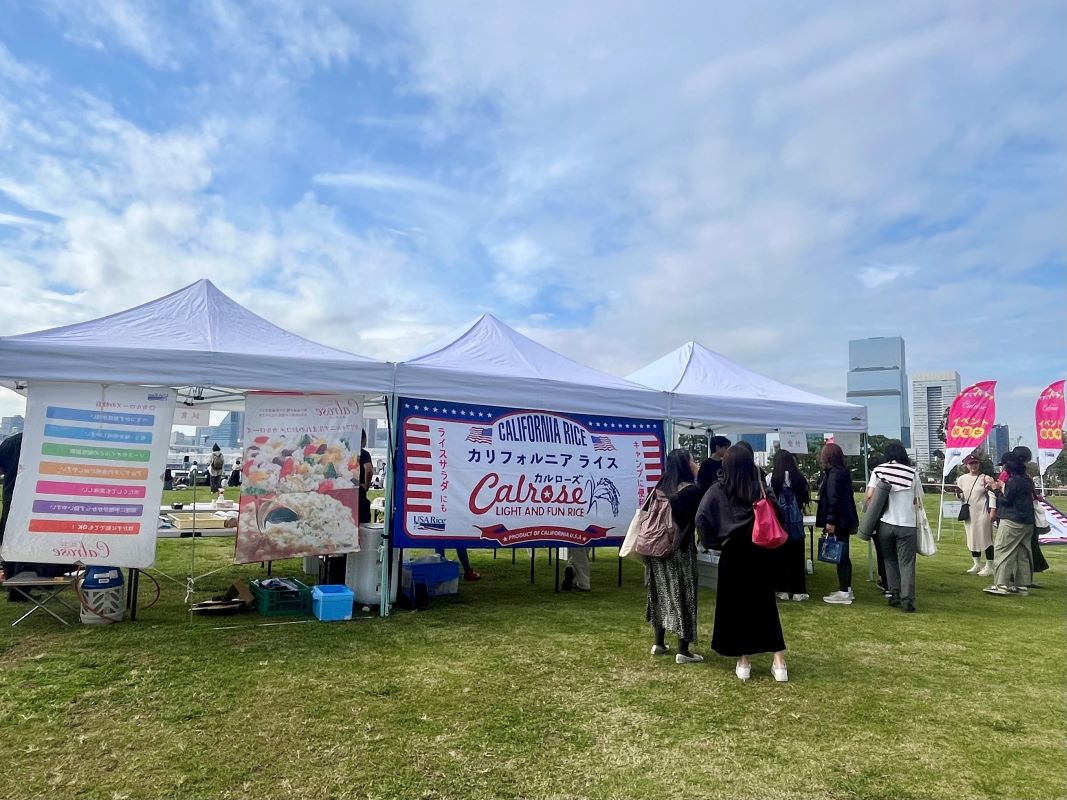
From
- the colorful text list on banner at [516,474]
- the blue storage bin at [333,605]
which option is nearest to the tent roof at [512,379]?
the colorful text list on banner at [516,474]

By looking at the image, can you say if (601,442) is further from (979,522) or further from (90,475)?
(979,522)

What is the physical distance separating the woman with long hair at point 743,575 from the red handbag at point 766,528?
0.23ft

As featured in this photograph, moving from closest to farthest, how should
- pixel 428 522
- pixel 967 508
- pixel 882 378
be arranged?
pixel 428 522 < pixel 967 508 < pixel 882 378

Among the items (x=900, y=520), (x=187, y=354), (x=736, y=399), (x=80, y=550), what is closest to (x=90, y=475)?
(x=80, y=550)

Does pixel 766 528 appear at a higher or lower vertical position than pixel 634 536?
higher

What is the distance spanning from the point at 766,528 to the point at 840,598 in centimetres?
344

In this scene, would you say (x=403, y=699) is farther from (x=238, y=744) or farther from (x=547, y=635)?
(x=547, y=635)

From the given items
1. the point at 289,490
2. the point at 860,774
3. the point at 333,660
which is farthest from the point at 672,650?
the point at 289,490

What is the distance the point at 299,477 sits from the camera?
5449 mm

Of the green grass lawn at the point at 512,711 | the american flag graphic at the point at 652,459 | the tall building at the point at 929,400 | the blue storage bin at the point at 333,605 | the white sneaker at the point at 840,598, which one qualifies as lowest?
the white sneaker at the point at 840,598

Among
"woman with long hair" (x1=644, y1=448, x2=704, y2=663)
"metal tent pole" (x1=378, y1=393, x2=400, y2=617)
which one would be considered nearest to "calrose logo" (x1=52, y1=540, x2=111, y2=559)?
"metal tent pole" (x1=378, y1=393, x2=400, y2=617)

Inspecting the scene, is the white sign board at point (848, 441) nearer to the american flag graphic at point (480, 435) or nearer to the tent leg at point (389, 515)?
the american flag graphic at point (480, 435)

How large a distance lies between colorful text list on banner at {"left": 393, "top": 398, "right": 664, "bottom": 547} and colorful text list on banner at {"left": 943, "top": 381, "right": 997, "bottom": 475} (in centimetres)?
771

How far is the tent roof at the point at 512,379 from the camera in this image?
228 inches
